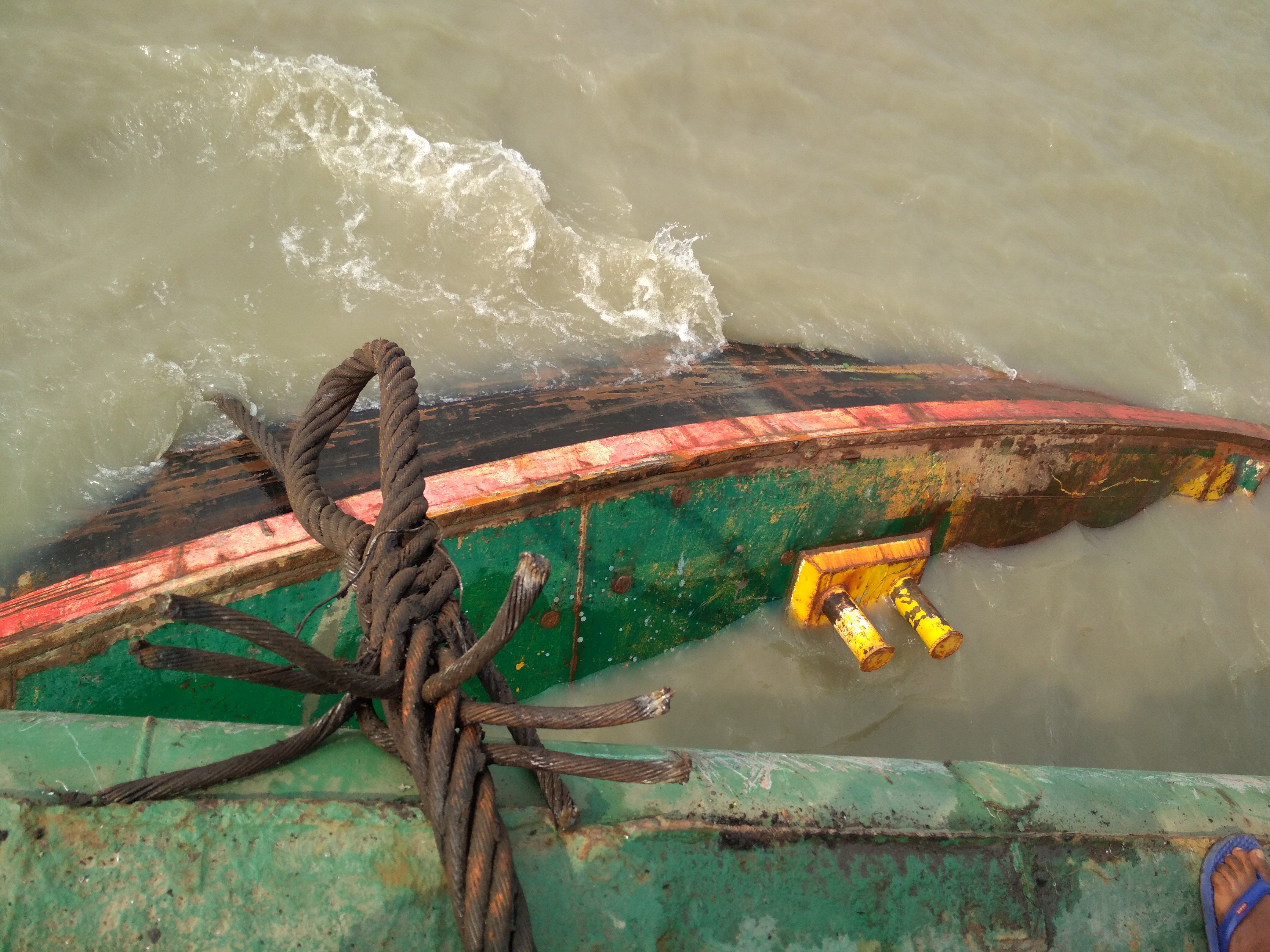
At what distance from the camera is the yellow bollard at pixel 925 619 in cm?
261

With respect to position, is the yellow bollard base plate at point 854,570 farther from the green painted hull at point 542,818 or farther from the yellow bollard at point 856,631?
the green painted hull at point 542,818

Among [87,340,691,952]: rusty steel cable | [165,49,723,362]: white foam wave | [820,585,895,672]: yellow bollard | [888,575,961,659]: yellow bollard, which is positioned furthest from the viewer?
[165,49,723,362]: white foam wave

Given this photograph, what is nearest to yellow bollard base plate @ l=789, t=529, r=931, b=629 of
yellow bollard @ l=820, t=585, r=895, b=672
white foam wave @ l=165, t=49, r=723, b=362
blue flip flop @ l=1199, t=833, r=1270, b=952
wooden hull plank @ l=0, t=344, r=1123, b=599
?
yellow bollard @ l=820, t=585, r=895, b=672

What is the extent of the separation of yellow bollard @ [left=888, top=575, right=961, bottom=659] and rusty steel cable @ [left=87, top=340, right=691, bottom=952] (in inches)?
67.6

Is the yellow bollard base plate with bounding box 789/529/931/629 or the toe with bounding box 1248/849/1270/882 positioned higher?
the toe with bounding box 1248/849/1270/882

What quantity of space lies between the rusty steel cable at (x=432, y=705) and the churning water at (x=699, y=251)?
1.34 m

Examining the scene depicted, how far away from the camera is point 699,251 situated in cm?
414

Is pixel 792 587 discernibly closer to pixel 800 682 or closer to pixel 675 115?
pixel 800 682

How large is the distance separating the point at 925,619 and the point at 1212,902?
51.1 inches

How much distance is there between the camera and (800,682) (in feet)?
8.76

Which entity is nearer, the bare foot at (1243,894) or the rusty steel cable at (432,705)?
the rusty steel cable at (432,705)

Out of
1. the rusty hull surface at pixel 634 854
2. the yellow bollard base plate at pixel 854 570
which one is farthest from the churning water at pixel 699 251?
the rusty hull surface at pixel 634 854

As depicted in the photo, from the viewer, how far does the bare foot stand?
135 cm

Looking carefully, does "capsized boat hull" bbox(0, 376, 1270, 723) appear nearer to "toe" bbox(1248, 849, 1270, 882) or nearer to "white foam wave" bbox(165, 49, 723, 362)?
"white foam wave" bbox(165, 49, 723, 362)
